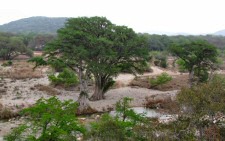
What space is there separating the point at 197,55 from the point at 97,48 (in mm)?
13647

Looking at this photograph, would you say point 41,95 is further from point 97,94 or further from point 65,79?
point 97,94

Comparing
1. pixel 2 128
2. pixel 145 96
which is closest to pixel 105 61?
pixel 145 96

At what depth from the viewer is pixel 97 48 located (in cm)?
2592

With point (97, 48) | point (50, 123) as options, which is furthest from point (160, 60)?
point (50, 123)

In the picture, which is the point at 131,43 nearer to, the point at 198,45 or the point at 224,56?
the point at 198,45

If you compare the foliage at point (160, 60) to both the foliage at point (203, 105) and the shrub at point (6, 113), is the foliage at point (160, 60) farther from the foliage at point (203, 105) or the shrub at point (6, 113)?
the foliage at point (203, 105)

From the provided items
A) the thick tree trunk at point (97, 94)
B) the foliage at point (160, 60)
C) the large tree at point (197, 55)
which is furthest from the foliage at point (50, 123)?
the foliage at point (160, 60)

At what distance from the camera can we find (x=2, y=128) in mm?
19484

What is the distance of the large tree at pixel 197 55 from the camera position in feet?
109

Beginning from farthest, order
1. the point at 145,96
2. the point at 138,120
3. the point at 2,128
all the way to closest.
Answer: the point at 145,96 → the point at 2,128 → the point at 138,120

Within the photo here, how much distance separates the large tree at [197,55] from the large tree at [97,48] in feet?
25.3

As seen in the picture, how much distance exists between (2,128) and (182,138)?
1346cm

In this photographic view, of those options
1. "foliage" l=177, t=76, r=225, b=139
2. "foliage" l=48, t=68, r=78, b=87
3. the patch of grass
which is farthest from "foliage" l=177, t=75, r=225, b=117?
"foliage" l=48, t=68, r=78, b=87

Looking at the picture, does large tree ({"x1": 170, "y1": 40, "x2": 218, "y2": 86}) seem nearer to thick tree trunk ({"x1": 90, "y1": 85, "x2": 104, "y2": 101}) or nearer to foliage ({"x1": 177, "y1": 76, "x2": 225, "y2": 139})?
thick tree trunk ({"x1": 90, "y1": 85, "x2": 104, "y2": 101})
